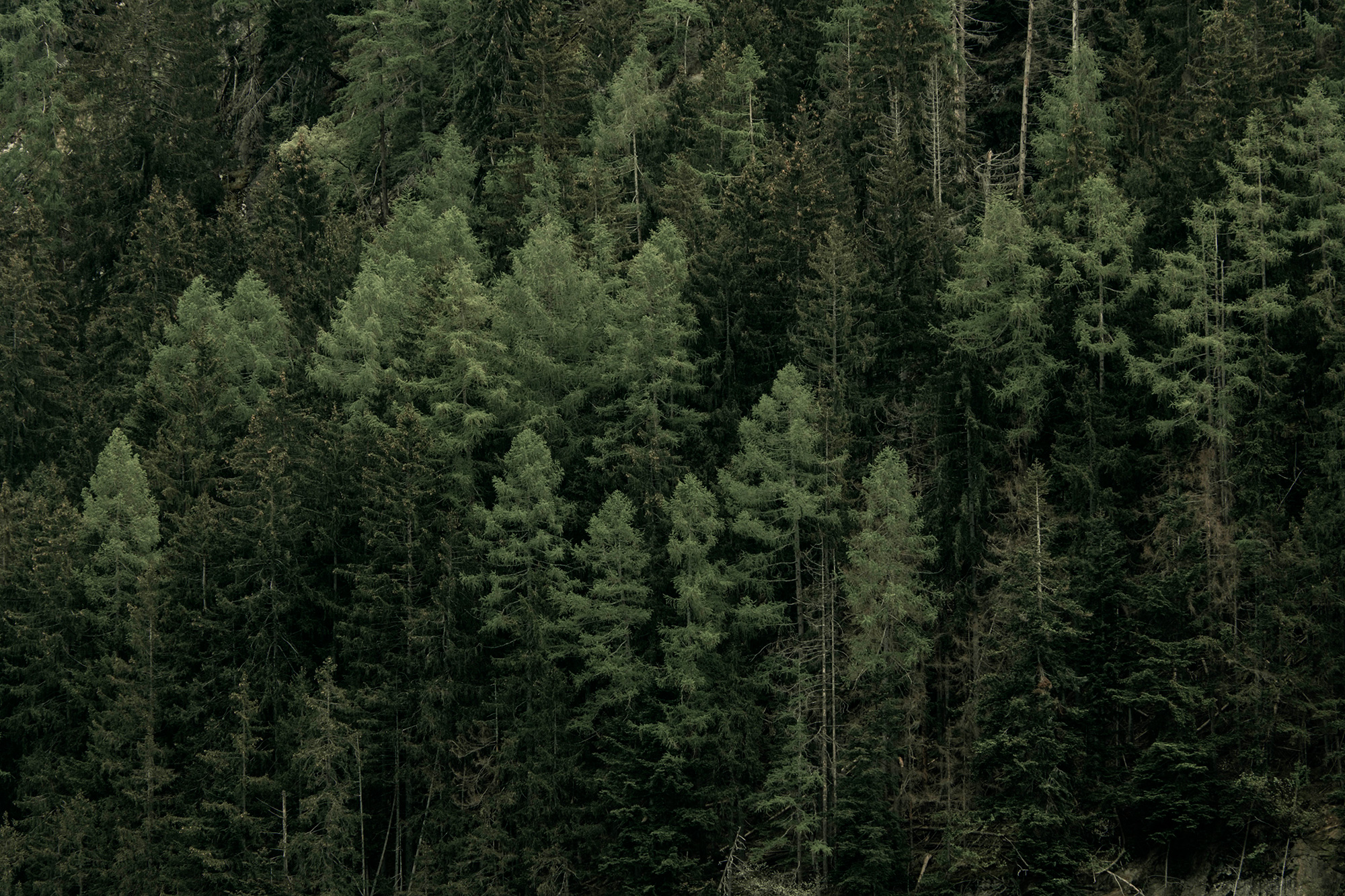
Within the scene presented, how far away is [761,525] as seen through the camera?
49688 mm

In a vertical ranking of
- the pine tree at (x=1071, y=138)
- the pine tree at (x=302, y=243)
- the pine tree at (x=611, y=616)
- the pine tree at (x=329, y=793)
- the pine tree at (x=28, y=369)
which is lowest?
the pine tree at (x=329, y=793)

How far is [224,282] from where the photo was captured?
228 feet

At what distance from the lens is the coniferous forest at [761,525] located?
46.3 meters

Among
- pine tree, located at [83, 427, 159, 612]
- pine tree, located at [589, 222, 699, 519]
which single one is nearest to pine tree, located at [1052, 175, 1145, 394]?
pine tree, located at [589, 222, 699, 519]

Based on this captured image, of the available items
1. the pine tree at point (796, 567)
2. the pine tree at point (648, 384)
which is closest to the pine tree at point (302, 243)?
the pine tree at point (648, 384)

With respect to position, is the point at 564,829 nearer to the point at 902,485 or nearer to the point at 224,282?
the point at 902,485

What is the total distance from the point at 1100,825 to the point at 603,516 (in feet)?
55.4

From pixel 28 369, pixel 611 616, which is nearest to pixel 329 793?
pixel 611 616

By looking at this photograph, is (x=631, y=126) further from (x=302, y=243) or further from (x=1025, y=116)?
(x=1025, y=116)

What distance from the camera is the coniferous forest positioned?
46.3 metres

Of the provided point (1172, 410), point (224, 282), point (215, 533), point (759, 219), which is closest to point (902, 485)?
point (1172, 410)

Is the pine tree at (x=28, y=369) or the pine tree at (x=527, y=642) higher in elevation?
the pine tree at (x=28, y=369)

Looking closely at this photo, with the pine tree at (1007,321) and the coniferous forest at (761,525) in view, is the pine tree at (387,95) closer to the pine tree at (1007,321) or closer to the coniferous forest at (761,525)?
the coniferous forest at (761,525)

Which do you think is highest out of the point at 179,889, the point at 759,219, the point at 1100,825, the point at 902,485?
the point at 759,219
